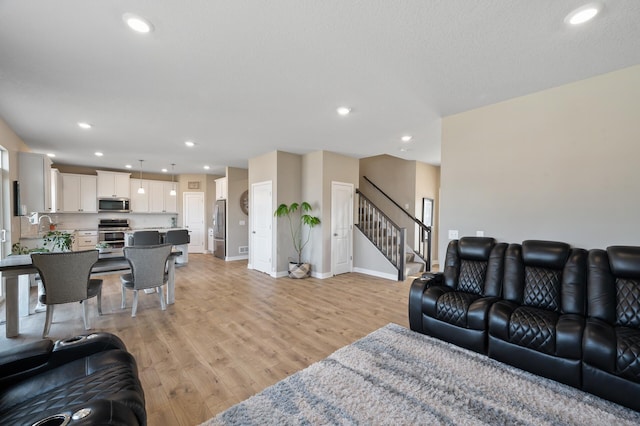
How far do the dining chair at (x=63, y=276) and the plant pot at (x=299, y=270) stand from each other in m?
3.27

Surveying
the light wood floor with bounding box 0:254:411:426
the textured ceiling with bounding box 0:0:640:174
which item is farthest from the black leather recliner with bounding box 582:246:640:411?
the textured ceiling with bounding box 0:0:640:174

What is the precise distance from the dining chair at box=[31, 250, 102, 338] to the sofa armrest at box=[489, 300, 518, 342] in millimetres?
4255

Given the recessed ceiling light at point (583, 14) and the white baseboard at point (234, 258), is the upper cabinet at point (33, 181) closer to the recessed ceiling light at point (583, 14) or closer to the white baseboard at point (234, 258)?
the white baseboard at point (234, 258)

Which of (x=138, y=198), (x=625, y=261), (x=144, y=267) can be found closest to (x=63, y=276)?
(x=144, y=267)

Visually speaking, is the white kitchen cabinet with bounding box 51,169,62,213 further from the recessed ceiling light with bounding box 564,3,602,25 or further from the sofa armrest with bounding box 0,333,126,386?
the recessed ceiling light with bounding box 564,3,602,25

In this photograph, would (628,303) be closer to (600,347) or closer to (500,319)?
(600,347)

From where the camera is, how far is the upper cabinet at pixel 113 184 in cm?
757

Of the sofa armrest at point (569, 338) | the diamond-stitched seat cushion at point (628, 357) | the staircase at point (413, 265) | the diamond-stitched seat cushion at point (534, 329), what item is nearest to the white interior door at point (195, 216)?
the staircase at point (413, 265)

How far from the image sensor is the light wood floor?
2061 mm

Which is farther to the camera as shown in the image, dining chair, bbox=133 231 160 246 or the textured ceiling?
dining chair, bbox=133 231 160 246

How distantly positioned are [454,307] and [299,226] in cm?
393

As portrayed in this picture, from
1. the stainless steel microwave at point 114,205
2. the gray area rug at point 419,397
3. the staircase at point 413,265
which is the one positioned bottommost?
the gray area rug at point 419,397

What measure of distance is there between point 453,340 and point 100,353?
2.92 metres

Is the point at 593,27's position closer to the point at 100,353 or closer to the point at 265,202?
the point at 100,353
